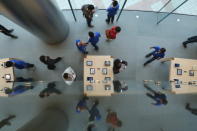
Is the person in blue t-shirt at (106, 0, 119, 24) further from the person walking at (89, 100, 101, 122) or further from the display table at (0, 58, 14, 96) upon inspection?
the display table at (0, 58, 14, 96)

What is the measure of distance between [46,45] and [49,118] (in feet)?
12.1

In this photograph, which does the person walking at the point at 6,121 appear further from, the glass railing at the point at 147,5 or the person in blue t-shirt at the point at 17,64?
the glass railing at the point at 147,5

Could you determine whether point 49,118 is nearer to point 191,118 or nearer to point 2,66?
point 191,118

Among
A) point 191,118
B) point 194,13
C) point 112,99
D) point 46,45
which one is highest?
point 194,13

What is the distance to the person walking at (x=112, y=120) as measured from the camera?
7.14 feet

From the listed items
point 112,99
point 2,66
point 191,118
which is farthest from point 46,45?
point 191,118

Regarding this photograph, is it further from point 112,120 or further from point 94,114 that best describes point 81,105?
point 112,120

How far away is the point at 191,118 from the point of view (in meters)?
2.42

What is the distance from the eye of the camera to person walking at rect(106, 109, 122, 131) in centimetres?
218

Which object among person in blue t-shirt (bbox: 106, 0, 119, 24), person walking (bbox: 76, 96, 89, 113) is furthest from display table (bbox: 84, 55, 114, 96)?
person walking (bbox: 76, 96, 89, 113)

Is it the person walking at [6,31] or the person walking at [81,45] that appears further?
the person walking at [6,31]

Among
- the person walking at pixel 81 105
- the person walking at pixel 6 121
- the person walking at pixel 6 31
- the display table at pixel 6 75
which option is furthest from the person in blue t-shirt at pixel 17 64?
the person walking at pixel 81 105

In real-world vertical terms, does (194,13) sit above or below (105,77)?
above

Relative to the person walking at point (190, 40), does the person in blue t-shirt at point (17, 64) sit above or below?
below
